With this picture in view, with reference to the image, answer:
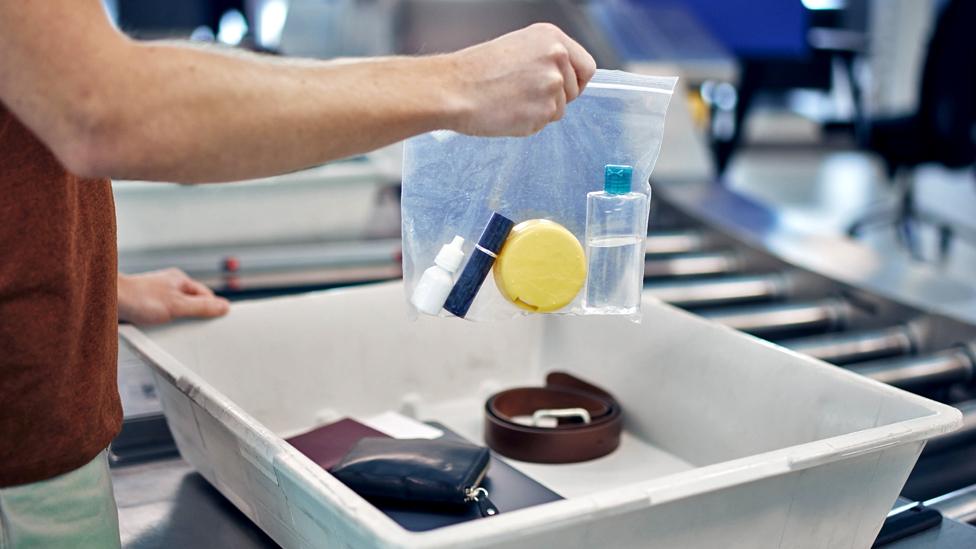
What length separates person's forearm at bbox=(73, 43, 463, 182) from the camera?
0.57 m

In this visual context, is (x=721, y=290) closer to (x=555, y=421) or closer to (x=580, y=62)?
(x=555, y=421)

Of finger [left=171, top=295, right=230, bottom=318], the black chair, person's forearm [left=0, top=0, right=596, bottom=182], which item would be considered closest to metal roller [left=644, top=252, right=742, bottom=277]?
finger [left=171, top=295, right=230, bottom=318]

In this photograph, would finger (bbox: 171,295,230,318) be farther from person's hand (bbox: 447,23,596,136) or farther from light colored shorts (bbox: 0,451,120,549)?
person's hand (bbox: 447,23,596,136)

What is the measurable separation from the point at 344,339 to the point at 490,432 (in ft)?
0.80

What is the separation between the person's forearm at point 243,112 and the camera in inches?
22.5

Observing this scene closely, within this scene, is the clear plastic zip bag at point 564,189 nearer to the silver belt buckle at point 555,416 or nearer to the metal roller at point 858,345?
the silver belt buckle at point 555,416

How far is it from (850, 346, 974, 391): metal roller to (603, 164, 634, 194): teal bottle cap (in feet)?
2.66

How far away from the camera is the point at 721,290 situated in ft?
6.09

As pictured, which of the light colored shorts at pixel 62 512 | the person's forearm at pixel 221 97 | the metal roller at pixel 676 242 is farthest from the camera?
the metal roller at pixel 676 242

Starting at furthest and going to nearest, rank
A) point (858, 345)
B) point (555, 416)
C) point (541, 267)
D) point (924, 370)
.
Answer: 1. point (858, 345)
2. point (924, 370)
3. point (555, 416)
4. point (541, 267)

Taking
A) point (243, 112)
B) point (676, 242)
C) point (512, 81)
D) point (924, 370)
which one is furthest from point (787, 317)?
point (243, 112)

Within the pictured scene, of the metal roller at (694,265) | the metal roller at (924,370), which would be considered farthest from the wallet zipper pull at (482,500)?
the metal roller at (694,265)

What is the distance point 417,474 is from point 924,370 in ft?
3.32

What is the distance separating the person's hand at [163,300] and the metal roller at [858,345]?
98 cm
